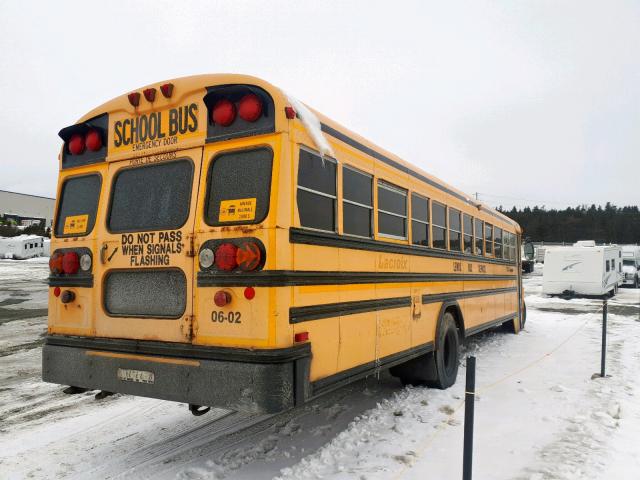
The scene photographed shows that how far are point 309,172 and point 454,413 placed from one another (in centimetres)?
310

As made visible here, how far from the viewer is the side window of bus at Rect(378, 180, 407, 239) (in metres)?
4.50

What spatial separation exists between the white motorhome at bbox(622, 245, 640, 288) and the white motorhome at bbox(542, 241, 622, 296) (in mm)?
8602

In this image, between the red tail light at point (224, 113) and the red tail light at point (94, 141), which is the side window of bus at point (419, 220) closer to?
the red tail light at point (224, 113)

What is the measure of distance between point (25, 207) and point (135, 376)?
85.0 metres

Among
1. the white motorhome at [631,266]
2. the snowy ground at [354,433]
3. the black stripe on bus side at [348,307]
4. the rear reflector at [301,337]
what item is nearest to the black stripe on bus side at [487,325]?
the snowy ground at [354,433]

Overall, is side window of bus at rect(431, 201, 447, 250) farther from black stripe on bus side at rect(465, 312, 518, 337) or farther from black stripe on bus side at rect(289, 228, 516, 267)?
black stripe on bus side at rect(465, 312, 518, 337)

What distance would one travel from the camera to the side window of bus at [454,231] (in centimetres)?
644

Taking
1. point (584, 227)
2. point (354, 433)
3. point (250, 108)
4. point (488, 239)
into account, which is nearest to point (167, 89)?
point (250, 108)

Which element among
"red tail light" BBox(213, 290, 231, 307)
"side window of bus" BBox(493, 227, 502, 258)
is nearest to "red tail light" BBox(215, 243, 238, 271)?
"red tail light" BBox(213, 290, 231, 307)

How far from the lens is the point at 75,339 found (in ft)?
12.5

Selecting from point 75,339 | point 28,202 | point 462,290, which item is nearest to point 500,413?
point 462,290

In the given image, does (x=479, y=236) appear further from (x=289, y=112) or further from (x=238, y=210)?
(x=238, y=210)

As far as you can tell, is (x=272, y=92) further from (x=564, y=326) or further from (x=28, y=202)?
(x=28, y=202)

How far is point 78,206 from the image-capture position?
4.09 metres
